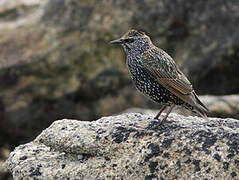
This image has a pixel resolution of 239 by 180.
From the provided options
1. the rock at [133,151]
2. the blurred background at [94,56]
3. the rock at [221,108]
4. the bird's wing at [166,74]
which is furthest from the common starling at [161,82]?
the blurred background at [94,56]

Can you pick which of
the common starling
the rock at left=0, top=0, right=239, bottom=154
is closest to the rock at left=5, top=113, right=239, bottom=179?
the common starling

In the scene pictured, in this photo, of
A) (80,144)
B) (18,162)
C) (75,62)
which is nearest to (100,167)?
(80,144)

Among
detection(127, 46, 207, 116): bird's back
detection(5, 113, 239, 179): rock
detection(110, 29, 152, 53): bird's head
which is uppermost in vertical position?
detection(110, 29, 152, 53): bird's head

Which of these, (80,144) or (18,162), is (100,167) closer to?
(80,144)

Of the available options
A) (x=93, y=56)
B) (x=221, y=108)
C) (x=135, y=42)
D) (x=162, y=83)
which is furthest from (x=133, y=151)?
(x=93, y=56)

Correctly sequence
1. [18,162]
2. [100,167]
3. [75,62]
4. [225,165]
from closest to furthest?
[225,165] < [100,167] < [18,162] < [75,62]

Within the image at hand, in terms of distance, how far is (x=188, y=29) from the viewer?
44.3 feet

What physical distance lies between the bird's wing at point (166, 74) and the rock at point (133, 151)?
0.39 m

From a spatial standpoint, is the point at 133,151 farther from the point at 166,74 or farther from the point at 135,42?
the point at 135,42

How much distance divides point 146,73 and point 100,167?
4.86 ft

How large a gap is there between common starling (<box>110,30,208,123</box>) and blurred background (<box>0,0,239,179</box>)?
5687mm

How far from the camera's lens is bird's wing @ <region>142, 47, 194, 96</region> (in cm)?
725

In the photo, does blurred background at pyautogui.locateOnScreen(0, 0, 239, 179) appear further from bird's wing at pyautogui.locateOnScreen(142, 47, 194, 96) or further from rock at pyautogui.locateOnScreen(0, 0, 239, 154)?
bird's wing at pyautogui.locateOnScreen(142, 47, 194, 96)

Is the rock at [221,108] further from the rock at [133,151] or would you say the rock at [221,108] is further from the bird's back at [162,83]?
the rock at [133,151]
